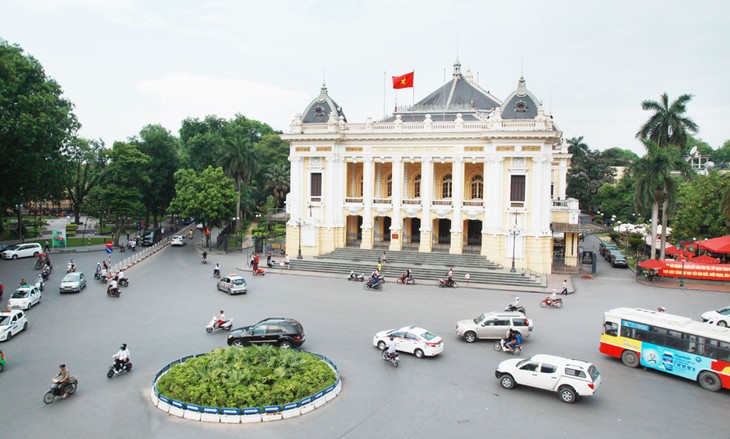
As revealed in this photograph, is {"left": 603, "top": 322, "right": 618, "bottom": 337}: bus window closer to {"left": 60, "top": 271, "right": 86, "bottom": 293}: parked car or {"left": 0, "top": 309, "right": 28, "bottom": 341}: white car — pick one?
{"left": 0, "top": 309, "right": 28, "bottom": 341}: white car

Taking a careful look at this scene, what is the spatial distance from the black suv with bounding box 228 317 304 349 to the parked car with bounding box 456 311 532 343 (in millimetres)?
7153

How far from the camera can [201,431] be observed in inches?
544

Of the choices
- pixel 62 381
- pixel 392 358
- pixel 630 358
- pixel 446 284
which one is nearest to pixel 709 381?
pixel 630 358

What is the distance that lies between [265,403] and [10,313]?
14628 mm

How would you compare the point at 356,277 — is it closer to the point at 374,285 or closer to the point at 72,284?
the point at 374,285

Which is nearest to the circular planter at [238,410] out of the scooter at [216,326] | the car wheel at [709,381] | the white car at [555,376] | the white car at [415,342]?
the white car at [415,342]

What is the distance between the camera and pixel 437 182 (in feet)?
152

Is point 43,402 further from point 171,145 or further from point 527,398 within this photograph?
point 171,145

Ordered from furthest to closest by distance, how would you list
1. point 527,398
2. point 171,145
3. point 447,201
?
point 171,145 → point 447,201 → point 527,398

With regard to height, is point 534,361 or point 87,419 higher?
point 534,361

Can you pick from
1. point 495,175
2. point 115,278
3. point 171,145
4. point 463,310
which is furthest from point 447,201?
point 171,145

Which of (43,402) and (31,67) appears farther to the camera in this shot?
(31,67)

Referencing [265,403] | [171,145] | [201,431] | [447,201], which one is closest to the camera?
[201,431]

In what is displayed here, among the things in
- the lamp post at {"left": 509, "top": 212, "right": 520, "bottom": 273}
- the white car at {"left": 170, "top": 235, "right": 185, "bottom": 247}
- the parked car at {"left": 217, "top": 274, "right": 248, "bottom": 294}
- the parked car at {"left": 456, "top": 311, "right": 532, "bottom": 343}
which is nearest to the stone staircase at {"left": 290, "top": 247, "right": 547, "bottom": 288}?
the lamp post at {"left": 509, "top": 212, "right": 520, "bottom": 273}
